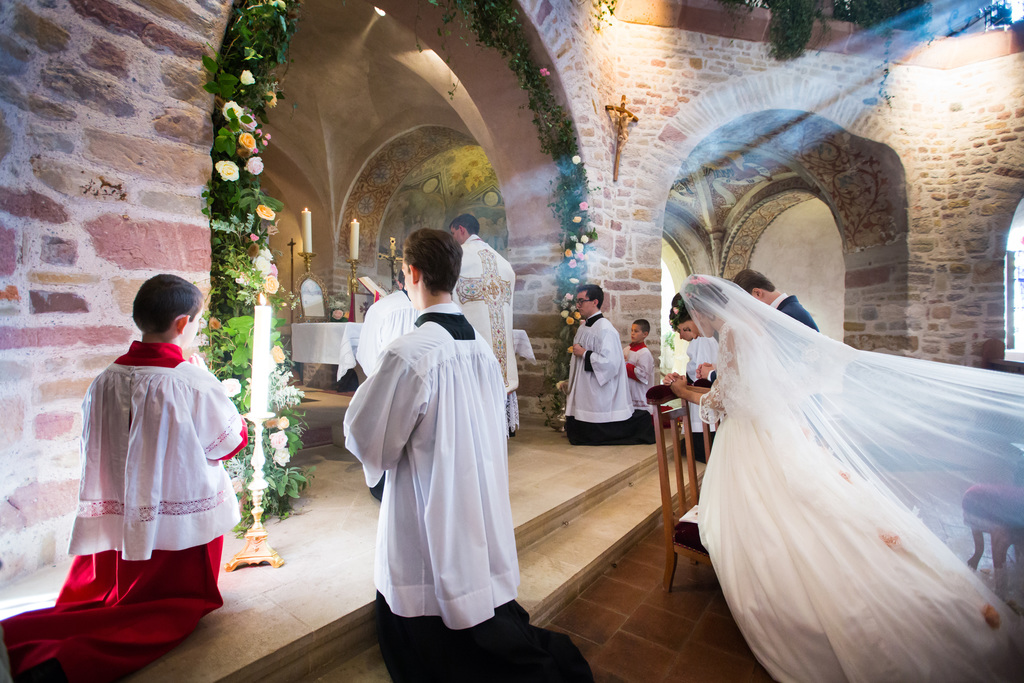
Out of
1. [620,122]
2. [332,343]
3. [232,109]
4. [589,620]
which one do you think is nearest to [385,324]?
[232,109]

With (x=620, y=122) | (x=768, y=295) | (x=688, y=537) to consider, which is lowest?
(x=688, y=537)

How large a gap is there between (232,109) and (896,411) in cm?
321

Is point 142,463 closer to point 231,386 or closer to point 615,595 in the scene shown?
point 231,386

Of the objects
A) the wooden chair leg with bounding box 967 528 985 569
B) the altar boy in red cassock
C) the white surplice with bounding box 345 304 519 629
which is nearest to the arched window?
the wooden chair leg with bounding box 967 528 985 569

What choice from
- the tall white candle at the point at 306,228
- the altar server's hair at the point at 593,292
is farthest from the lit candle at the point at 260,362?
the altar server's hair at the point at 593,292

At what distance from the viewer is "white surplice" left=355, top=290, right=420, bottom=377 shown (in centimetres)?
308

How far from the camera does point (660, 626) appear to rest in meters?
2.30

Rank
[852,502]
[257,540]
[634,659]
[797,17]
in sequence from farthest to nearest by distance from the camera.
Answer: [797,17] → [257,540] → [634,659] → [852,502]

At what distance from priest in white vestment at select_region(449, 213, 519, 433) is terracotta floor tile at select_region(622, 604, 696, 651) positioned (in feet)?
5.91

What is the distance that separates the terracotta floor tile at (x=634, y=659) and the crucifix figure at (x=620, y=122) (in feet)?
16.8

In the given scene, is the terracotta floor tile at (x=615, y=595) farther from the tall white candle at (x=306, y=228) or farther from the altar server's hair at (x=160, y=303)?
the tall white candle at (x=306, y=228)

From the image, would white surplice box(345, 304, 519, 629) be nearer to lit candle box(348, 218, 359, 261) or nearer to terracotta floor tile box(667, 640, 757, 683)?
terracotta floor tile box(667, 640, 757, 683)

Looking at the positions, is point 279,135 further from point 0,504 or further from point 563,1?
point 0,504

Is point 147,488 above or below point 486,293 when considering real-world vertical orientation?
below
